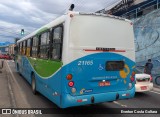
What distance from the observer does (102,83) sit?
685 cm

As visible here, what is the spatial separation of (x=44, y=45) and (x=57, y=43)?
1.56m

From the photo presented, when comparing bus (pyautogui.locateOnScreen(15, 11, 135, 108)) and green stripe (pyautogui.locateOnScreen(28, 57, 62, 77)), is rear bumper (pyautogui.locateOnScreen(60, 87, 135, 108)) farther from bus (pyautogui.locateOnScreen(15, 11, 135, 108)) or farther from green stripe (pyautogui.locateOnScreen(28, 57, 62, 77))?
green stripe (pyautogui.locateOnScreen(28, 57, 62, 77))

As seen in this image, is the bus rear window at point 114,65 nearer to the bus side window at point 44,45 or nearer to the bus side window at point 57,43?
the bus side window at point 57,43

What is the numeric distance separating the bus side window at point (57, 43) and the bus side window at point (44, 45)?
2.20 feet

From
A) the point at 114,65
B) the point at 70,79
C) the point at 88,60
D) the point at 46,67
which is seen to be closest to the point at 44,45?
the point at 46,67

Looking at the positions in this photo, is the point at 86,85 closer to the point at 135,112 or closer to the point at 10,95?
the point at 135,112

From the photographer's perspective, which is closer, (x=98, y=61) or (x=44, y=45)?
(x=98, y=61)

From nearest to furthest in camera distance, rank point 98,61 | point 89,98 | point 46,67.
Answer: point 89,98 → point 98,61 → point 46,67

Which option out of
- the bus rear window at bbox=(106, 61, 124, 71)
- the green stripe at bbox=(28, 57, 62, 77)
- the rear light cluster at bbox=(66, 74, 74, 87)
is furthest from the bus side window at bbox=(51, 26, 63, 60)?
the bus rear window at bbox=(106, 61, 124, 71)

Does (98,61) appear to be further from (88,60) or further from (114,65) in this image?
(114,65)

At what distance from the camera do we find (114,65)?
714cm

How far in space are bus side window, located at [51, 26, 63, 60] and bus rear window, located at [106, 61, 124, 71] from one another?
1.50 metres

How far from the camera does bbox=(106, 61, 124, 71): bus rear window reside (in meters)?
6.99

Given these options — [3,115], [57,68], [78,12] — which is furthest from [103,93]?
[3,115]
